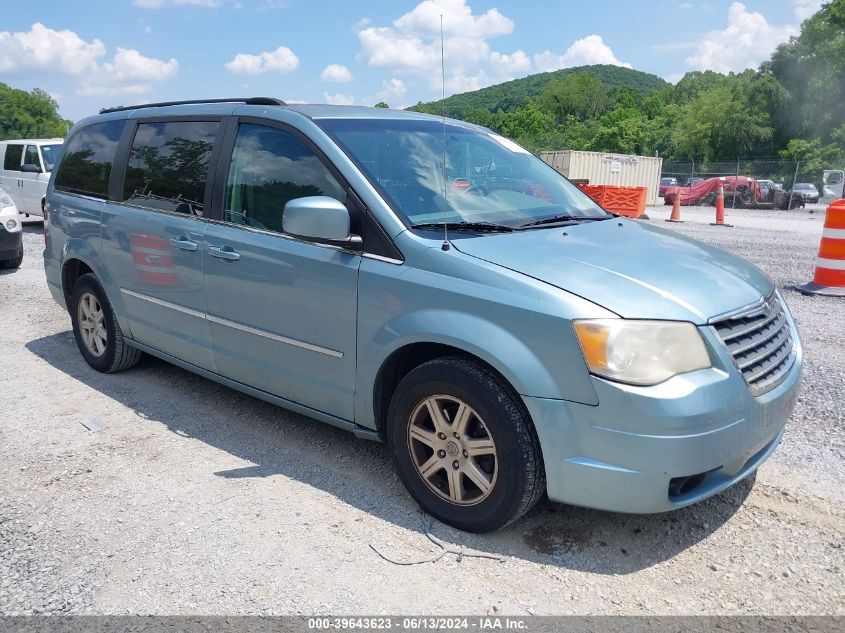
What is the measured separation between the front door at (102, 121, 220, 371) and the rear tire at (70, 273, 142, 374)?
33cm

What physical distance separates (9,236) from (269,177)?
26.1 feet

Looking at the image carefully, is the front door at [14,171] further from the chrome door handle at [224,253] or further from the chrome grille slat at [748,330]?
the chrome grille slat at [748,330]

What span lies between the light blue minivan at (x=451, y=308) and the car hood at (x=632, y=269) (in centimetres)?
1

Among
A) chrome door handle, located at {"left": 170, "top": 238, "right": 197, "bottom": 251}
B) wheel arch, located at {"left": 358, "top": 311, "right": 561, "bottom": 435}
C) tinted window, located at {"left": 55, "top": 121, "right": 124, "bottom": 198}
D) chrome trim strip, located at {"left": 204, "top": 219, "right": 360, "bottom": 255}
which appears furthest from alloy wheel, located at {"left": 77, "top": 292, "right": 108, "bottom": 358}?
wheel arch, located at {"left": 358, "top": 311, "right": 561, "bottom": 435}

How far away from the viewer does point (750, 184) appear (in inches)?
1139

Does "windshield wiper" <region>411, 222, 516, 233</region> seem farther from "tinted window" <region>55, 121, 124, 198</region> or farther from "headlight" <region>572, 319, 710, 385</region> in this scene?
"tinted window" <region>55, 121, 124, 198</region>

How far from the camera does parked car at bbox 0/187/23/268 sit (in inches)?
391

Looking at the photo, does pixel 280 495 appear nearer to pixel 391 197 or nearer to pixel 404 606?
pixel 404 606

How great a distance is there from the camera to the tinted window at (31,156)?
14.8 metres

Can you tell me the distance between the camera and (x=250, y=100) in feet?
13.8

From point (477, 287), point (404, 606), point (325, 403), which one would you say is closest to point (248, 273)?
point (325, 403)

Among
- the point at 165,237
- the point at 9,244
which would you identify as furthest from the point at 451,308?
the point at 9,244

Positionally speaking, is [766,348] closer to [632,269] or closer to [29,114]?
[632,269]

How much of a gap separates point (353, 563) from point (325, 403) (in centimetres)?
94
